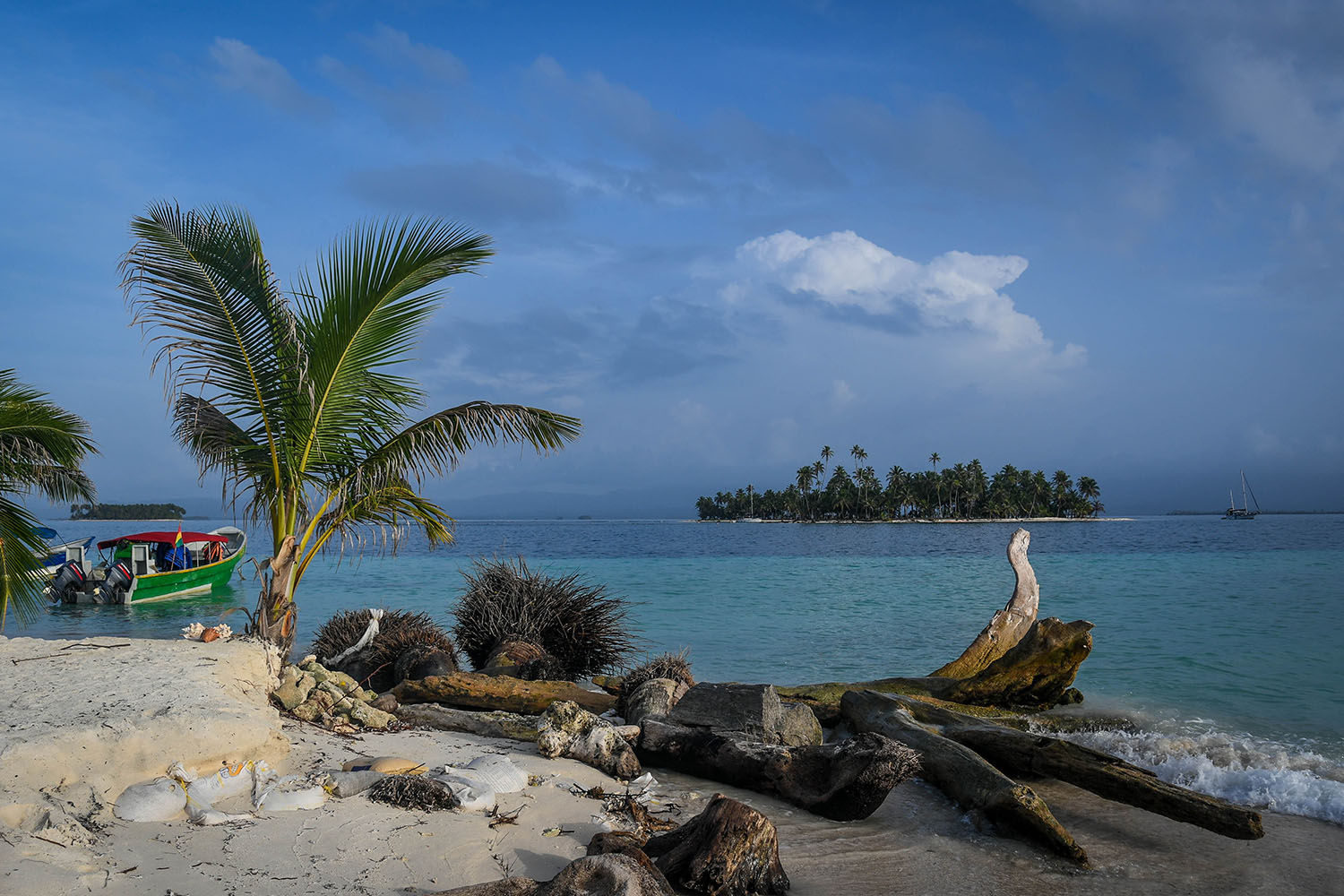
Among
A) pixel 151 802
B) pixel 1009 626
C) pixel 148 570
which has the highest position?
pixel 151 802

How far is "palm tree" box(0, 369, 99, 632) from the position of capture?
31.1 feet

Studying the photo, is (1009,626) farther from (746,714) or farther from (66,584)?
(66,584)

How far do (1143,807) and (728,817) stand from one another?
317cm

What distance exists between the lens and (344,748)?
592 centimetres

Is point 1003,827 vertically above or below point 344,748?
below

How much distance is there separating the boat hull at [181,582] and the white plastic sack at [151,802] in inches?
941

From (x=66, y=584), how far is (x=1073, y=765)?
28.5 meters

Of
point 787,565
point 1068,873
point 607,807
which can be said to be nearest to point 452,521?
point 607,807

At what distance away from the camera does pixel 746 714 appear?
6887 mm

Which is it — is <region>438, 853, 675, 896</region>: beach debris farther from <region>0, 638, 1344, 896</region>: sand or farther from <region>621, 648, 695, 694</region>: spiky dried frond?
<region>621, 648, 695, 694</region>: spiky dried frond

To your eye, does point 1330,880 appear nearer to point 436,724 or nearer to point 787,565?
point 436,724

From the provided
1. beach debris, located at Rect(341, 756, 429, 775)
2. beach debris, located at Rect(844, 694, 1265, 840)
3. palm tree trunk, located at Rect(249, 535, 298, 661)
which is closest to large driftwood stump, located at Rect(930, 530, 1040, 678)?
beach debris, located at Rect(844, 694, 1265, 840)

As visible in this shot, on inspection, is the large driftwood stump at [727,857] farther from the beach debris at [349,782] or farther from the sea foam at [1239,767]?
the sea foam at [1239,767]

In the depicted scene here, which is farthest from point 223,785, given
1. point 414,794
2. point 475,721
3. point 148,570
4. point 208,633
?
point 148,570
